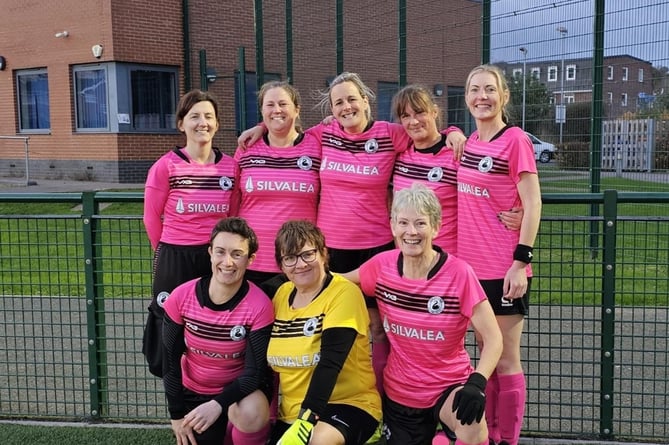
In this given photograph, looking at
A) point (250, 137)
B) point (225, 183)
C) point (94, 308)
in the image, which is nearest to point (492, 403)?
point (225, 183)

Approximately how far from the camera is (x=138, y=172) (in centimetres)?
1798

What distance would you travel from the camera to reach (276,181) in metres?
3.77

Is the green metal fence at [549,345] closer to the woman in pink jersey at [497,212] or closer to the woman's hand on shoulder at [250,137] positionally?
the woman in pink jersey at [497,212]

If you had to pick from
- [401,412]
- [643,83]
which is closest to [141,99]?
[643,83]

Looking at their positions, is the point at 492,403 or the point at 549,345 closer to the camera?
the point at 492,403

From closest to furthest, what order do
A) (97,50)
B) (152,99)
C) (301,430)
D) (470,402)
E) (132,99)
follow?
(470,402)
(301,430)
(97,50)
(132,99)
(152,99)

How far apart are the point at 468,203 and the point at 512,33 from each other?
5510 millimetres

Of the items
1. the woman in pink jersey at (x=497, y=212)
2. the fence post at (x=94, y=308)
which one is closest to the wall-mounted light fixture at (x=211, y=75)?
the fence post at (x=94, y=308)

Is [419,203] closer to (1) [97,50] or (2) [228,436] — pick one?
(2) [228,436]

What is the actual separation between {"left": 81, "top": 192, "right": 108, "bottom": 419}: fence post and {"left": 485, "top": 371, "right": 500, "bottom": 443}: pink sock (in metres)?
2.52

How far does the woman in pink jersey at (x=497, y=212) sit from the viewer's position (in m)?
3.30

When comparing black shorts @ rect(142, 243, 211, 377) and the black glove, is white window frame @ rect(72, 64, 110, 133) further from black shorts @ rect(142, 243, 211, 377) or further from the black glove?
the black glove

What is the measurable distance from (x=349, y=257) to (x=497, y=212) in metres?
0.85

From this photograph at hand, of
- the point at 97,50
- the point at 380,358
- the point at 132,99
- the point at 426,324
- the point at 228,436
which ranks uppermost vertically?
the point at 97,50
